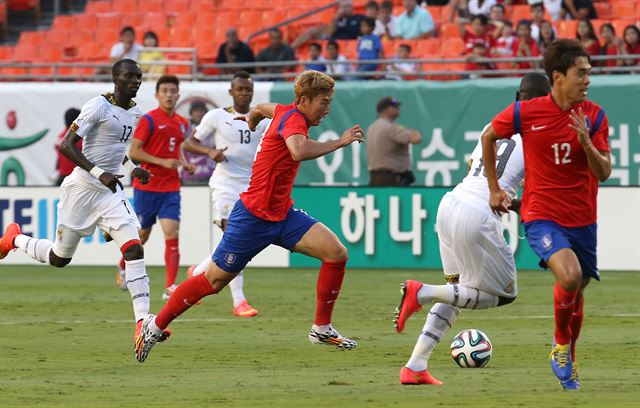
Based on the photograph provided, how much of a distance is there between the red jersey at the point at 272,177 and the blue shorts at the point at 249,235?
0.06 metres

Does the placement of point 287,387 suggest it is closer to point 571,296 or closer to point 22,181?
point 571,296

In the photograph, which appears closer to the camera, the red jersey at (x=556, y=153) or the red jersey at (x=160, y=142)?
the red jersey at (x=556, y=153)

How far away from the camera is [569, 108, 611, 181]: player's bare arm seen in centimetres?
835

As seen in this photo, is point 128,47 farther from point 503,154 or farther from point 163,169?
point 503,154

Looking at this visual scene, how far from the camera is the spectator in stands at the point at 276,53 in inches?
969

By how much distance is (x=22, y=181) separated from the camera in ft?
82.4

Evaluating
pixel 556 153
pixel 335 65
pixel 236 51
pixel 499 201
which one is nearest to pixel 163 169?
pixel 335 65

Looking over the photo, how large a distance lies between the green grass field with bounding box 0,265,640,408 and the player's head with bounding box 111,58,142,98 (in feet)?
7.19

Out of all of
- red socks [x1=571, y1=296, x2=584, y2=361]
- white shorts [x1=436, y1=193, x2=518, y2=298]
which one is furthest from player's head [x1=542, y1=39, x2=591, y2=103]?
red socks [x1=571, y1=296, x2=584, y2=361]

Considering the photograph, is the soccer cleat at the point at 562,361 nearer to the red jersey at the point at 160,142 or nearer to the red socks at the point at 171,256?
the red socks at the point at 171,256

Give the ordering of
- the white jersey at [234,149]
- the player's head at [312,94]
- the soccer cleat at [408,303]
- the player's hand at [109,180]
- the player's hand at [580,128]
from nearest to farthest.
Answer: the player's hand at [580,128] → the soccer cleat at [408,303] → the player's head at [312,94] → the player's hand at [109,180] → the white jersey at [234,149]

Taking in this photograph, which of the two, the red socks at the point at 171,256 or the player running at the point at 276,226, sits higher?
the player running at the point at 276,226

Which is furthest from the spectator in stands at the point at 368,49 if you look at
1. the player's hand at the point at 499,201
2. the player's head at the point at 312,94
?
the player's hand at the point at 499,201

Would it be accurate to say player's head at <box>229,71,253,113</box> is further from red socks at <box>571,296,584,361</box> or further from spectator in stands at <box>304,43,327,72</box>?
spectator in stands at <box>304,43,327,72</box>
